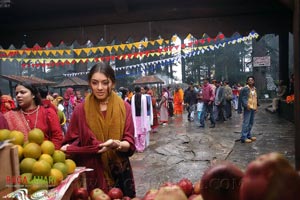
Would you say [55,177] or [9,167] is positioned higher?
[9,167]

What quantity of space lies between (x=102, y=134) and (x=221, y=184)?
1.52m

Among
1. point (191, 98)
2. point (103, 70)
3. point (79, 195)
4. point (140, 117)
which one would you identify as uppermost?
point (103, 70)

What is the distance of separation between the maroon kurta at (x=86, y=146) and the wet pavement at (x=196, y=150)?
8.55ft

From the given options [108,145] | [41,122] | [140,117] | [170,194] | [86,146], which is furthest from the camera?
[140,117]

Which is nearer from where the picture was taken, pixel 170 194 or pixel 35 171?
pixel 170 194

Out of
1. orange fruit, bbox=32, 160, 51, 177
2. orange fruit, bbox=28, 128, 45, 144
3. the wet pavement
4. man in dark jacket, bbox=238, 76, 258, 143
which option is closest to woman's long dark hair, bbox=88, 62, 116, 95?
orange fruit, bbox=28, 128, 45, 144

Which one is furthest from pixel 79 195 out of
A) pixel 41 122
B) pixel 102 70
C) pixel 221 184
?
pixel 41 122

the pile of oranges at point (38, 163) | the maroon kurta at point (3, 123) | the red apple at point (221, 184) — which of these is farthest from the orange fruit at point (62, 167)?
the red apple at point (221, 184)

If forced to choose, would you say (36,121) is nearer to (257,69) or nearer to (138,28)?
(138,28)

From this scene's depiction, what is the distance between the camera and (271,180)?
0.86m

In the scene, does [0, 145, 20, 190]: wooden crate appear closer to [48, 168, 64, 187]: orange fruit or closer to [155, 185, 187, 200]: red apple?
[48, 168, 64, 187]: orange fruit

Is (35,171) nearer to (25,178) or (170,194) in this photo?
(25,178)

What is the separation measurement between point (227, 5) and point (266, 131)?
7.95m

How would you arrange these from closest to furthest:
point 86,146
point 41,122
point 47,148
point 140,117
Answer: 1. point 47,148
2. point 86,146
3. point 41,122
4. point 140,117
